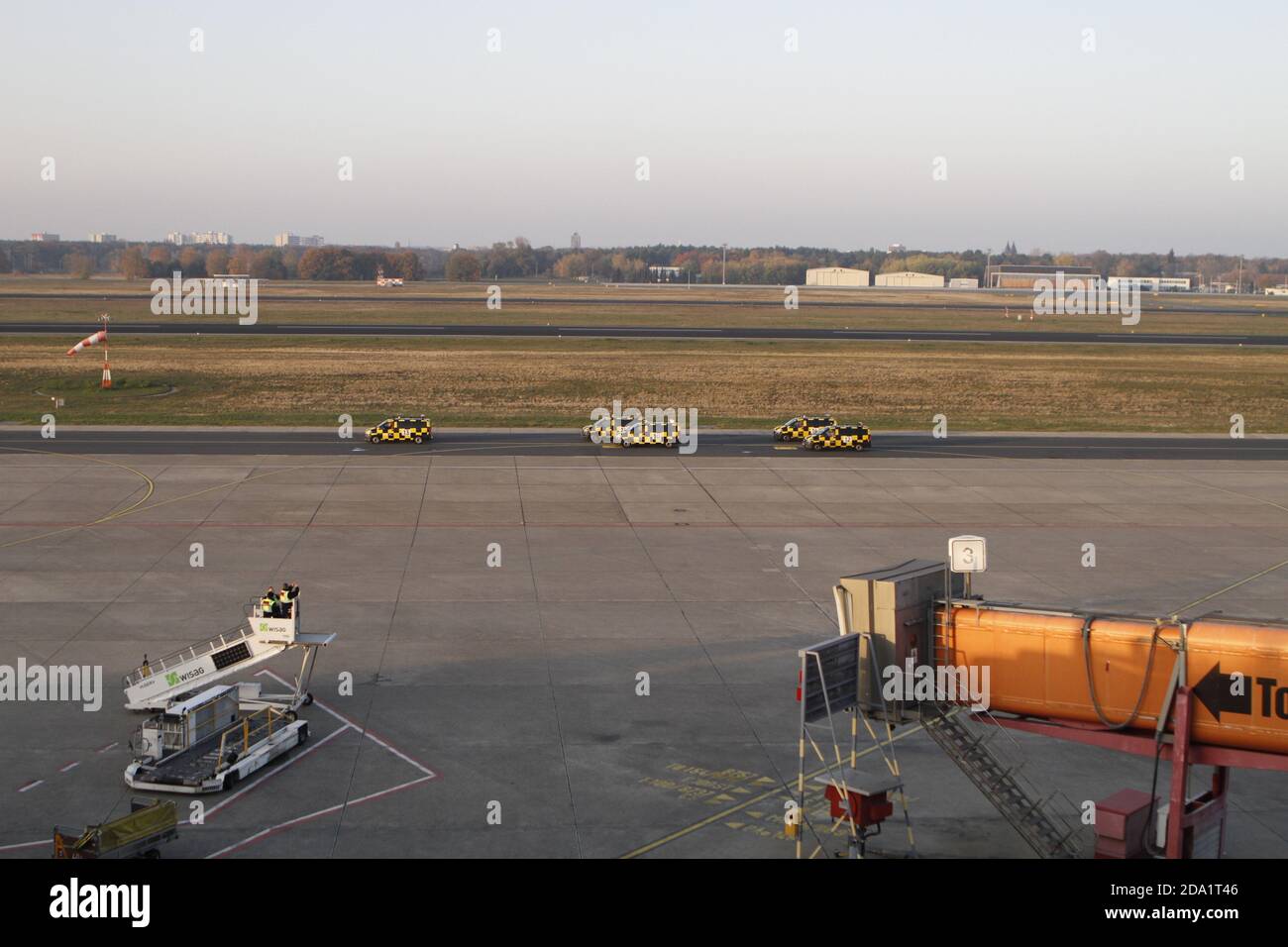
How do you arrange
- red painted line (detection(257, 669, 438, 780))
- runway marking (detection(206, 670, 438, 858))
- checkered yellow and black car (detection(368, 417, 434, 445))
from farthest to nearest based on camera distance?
checkered yellow and black car (detection(368, 417, 434, 445)) → red painted line (detection(257, 669, 438, 780)) → runway marking (detection(206, 670, 438, 858))

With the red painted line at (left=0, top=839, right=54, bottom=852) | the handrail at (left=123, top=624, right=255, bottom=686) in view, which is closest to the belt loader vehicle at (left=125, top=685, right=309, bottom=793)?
the handrail at (left=123, top=624, right=255, bottom=686)

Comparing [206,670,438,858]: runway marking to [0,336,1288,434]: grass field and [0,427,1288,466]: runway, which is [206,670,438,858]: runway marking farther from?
[0,336,1288,434]: grass field

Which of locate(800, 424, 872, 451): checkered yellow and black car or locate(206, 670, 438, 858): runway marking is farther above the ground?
locate(800, 424, 872, 451): checkered yellow and black car

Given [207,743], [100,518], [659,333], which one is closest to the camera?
[207,743]

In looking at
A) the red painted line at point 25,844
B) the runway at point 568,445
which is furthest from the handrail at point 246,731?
the runway at point 568,445

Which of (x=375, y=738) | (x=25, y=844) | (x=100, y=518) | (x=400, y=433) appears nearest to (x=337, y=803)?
(x=375, y=738)

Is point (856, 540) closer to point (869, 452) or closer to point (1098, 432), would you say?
point (869, 452)

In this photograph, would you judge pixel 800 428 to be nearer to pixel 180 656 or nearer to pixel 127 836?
pixel 180 656
